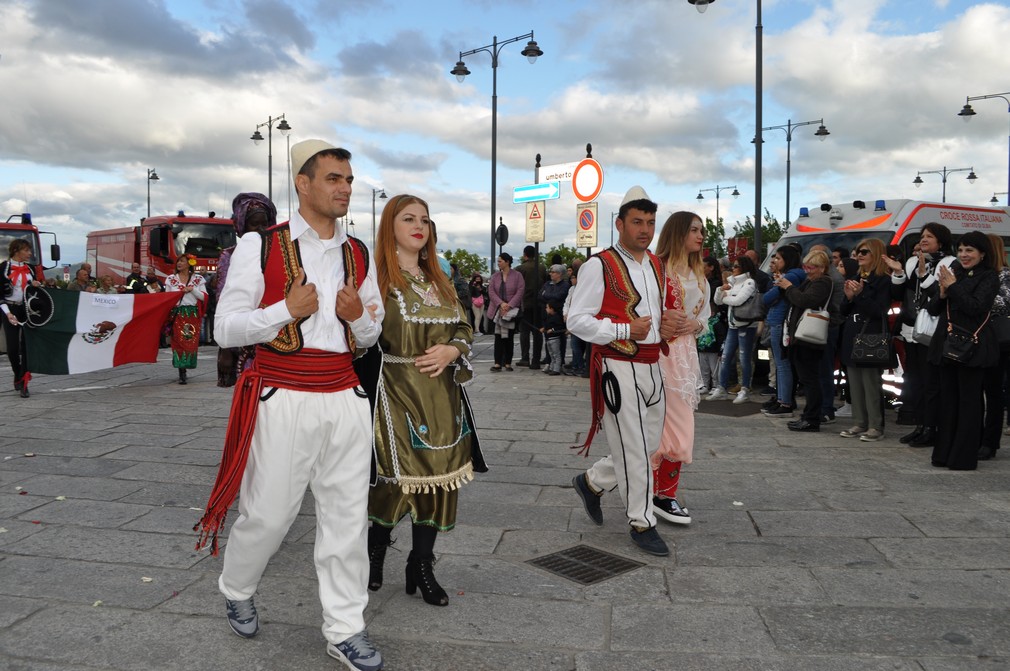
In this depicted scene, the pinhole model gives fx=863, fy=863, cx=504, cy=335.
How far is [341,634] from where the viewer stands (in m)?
3.06

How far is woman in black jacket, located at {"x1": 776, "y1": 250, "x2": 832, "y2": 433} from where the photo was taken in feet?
26.7

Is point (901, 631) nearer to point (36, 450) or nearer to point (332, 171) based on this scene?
point (332, 171)

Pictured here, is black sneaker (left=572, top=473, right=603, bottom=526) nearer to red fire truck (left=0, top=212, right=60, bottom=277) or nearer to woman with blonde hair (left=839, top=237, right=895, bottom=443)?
woman with blonde hair (left=839, top=237, right=895, bottom=443)

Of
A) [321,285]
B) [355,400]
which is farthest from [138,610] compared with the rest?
[321,285]

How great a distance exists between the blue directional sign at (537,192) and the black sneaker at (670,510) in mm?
Result: 9207

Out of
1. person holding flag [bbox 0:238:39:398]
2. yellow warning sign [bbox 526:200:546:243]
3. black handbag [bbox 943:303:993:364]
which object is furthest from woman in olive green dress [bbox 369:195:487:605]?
yellow warning sign [bbox 526:200:546:243]

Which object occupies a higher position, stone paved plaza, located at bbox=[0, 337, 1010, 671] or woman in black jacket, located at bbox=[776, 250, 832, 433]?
woman in black jacket, located at bbox=[776, 250, 832, 433]

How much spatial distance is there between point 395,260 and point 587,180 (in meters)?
9.77

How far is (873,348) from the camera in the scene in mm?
7555

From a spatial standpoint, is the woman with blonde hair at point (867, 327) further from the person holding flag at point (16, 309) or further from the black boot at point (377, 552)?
the person holding flag at point (16, 309)

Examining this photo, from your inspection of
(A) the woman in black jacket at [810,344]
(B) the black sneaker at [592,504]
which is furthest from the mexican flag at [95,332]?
(B) the black sneaker at [592,504]

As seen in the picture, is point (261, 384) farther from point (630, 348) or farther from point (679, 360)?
point (679, 360)

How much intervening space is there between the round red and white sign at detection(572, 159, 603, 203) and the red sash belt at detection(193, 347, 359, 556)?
33.4 ft

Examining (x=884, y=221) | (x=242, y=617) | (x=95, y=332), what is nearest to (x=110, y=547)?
(x=242, y=617)
